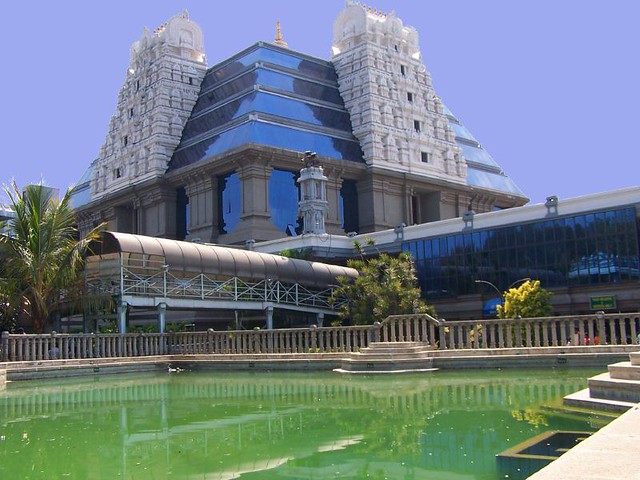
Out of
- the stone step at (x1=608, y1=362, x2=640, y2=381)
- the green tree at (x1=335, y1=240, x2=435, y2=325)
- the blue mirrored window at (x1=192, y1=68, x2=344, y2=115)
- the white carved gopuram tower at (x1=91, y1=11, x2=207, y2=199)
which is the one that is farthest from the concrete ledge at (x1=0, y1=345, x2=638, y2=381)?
the white carved gopuram tower at (x1=91, y1=11, x2=207, y2=199)

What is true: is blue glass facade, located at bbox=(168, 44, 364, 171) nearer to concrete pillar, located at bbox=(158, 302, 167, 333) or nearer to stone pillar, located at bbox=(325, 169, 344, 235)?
stone pillar, located at bbox=(325, 169, 344, 235)

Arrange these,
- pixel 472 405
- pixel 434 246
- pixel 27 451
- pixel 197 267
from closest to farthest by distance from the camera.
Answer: pixel 27 451, pixel 472 405, pixel 197 267, pixel 434 246

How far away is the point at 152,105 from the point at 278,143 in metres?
16.3

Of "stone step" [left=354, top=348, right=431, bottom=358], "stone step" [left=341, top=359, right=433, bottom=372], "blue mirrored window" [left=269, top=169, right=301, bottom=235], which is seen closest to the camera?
"stone step" [left=341, top=359, right=433, bottom=372]

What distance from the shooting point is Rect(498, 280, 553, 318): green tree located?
3438 centimetres

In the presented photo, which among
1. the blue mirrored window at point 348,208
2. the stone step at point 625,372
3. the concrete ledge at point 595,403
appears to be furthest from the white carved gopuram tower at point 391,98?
the concrete ledge at point 595,403

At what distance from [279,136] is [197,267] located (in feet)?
86.6

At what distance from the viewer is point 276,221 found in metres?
59.3

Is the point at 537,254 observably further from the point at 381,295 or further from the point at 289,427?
the point at 289,427

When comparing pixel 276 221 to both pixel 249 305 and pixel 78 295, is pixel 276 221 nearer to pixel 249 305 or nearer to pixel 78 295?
pixel 249 305

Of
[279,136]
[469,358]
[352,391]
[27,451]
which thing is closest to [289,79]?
[279,136]

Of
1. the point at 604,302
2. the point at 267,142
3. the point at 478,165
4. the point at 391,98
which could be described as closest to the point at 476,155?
the point at 478,165

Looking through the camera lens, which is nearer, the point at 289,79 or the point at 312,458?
the point at 312,458

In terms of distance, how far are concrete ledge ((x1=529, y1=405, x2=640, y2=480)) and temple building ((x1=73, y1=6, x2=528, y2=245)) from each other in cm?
5054
